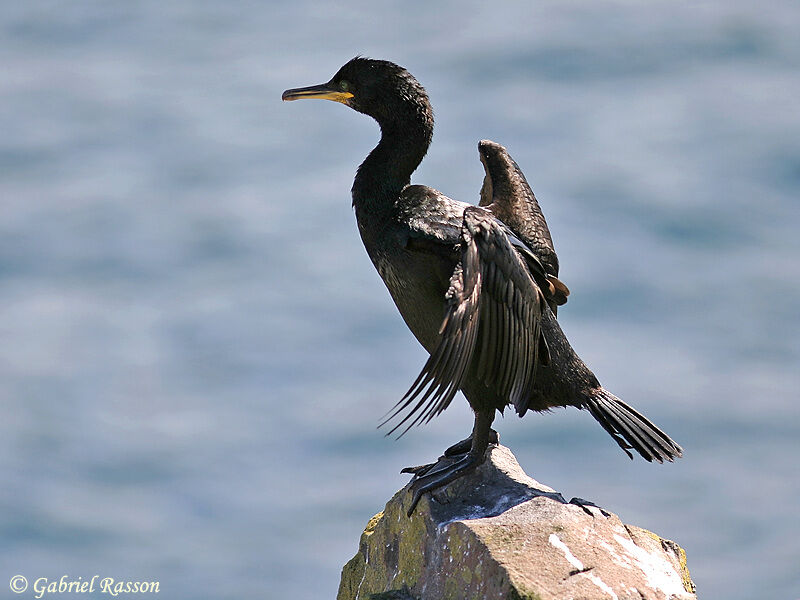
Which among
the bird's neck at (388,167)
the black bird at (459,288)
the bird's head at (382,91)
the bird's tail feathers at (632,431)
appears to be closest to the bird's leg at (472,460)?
the black bird at (459,288)

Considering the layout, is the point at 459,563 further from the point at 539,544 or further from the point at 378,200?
the point at 378,200

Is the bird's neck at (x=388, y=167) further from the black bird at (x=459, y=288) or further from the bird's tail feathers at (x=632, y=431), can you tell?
the bird's tail feathers at (x=632, y=431)

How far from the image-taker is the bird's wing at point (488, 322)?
17.5 feet

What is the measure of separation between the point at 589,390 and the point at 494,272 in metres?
1.02

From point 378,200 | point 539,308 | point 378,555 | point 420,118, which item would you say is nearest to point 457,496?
point 378,555

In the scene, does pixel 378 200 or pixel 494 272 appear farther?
pixel 378 200

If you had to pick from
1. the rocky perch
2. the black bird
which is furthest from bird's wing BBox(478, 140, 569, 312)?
the rocky perch

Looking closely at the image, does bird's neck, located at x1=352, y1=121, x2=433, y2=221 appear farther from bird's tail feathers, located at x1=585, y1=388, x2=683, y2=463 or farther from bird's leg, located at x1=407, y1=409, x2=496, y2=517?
bird's tail feathers, located at x1=585, y1=388, x2=683, y2=463

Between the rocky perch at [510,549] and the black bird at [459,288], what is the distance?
148mm

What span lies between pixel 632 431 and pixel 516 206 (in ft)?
4.58

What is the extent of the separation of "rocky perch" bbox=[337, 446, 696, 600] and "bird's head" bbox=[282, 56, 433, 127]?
5.82 feet

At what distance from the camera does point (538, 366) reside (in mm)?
6117

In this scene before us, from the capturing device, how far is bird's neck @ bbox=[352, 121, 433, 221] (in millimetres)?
6098

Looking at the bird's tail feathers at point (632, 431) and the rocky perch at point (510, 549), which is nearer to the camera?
the rocky perch at point (510, 549)
